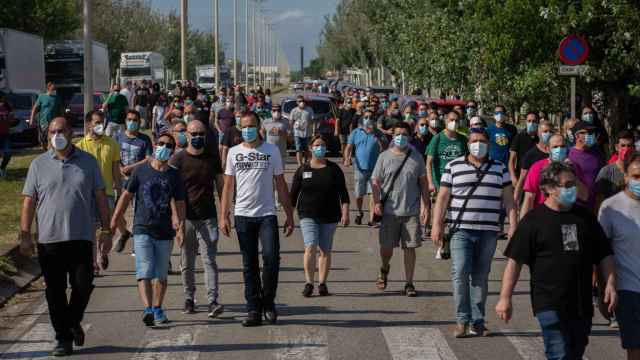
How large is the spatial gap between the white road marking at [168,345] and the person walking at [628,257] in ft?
11.3

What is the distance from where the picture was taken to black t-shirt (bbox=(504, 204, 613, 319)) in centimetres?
736

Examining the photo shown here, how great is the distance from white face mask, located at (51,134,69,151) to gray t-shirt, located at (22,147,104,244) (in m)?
0.11

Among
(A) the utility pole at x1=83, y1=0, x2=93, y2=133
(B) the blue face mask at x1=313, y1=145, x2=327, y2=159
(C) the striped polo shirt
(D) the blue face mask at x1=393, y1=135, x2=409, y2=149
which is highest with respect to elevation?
(A) the utility pole at x1=83, y1=0, x2=93, y2=133

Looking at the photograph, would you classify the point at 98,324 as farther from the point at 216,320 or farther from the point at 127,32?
the point at 127,32

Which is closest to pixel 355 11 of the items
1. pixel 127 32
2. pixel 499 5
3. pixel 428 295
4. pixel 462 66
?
pixel 127 32

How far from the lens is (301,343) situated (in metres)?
10.1

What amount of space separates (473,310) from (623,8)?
12.4 meters

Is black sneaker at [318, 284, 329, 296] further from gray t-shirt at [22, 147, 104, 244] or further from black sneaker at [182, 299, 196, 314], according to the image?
gray t-shirt at [22, 147, 104, 244]

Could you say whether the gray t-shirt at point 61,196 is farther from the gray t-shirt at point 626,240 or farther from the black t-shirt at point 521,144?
the black t-shirt at point 521,144

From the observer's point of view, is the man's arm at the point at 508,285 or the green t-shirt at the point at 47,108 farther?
the green t-shirt at the point at 47,108

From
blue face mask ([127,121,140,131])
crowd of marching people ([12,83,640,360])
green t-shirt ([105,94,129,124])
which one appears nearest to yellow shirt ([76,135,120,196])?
crowd of marching people ([12,83,640,360])

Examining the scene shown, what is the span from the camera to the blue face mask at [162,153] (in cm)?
1075

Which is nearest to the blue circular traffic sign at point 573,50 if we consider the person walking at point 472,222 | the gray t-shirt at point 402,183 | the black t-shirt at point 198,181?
the gray t-shirt at point 402,183

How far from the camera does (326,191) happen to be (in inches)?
491
